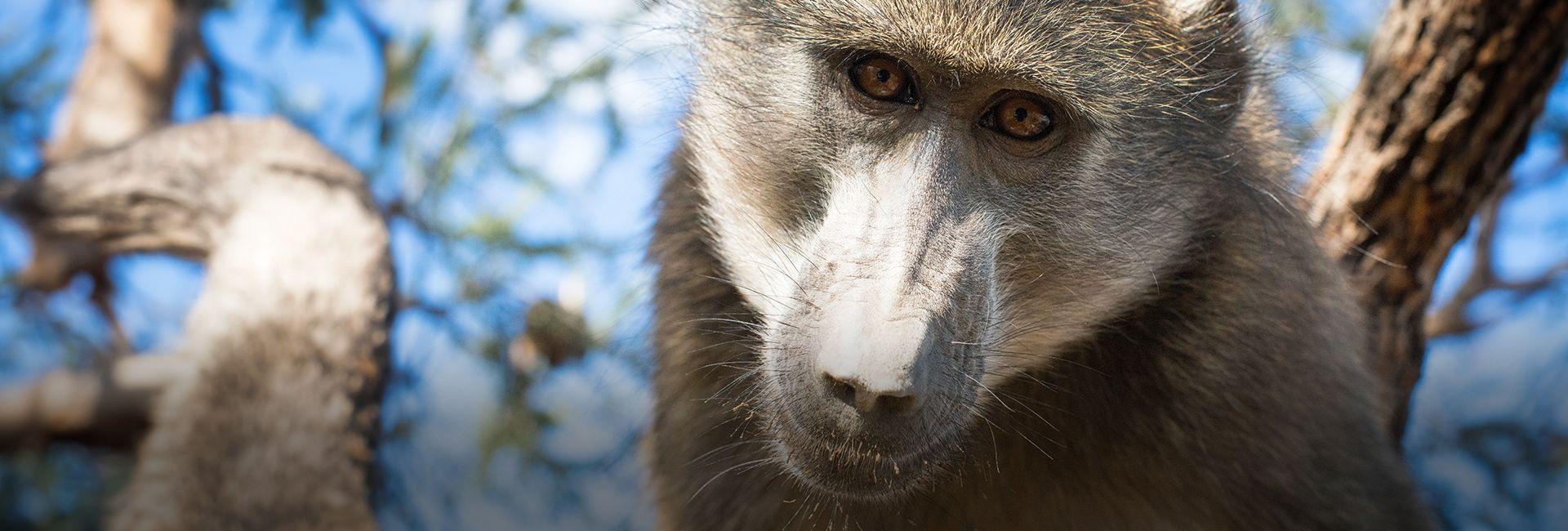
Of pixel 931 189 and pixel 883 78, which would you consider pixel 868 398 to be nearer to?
pixel 931 189

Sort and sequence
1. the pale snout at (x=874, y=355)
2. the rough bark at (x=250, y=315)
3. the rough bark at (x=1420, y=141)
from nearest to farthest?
the pale snout at (x=874, y=355) → the rough bark at (x=1420, y=141) → the rough bark at (x=250, y=315)

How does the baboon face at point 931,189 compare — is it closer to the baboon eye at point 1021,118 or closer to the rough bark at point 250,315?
the baboon eye at point 1021,118

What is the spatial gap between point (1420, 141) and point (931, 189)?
181 cm

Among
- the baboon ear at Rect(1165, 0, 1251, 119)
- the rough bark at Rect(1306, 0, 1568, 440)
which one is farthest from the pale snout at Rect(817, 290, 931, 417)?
the rough bark at Rect(1306, 0, 1568, 440)

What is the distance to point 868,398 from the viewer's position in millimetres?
1461

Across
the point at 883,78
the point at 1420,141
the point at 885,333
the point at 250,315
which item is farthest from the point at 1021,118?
the point at 250,315

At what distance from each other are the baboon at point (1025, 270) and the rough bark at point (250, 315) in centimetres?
179

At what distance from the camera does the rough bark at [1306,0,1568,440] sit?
2.60 m

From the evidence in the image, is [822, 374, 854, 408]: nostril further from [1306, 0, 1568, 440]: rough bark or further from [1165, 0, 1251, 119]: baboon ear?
[1306, 0, 1568, 440]: rough bark

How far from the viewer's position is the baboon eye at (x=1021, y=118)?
74.9 inches

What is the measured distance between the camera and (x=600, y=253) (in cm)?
447

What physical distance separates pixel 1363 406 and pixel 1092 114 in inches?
39.1

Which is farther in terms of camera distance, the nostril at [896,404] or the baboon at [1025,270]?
the baboon at [1025,270]

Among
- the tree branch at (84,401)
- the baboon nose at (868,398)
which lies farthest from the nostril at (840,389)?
Answer: the tree branch at (84,401)
